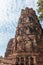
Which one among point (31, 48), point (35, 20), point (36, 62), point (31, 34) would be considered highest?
point (35, 20)

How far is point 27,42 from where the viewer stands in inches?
2454

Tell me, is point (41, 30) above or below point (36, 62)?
above

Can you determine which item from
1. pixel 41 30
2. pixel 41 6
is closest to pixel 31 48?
pixel 41 30

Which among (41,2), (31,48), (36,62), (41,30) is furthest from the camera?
(41,30)

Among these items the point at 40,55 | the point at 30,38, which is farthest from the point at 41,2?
the point at 30,38

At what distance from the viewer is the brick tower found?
57.1 m

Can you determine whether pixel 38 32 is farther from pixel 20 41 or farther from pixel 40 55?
pixel 40 55

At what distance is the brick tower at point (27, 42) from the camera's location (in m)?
57.1

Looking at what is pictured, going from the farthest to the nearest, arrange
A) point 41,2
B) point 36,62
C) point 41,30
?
1. point 41,30
2. point 36,62
3. point 41,2

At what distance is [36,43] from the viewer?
202 ft

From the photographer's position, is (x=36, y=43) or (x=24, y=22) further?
(x=24, y=22)

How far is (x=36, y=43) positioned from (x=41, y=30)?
4.76 metres

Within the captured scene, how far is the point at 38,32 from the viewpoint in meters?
63.9

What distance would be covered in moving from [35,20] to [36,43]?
7058mm
